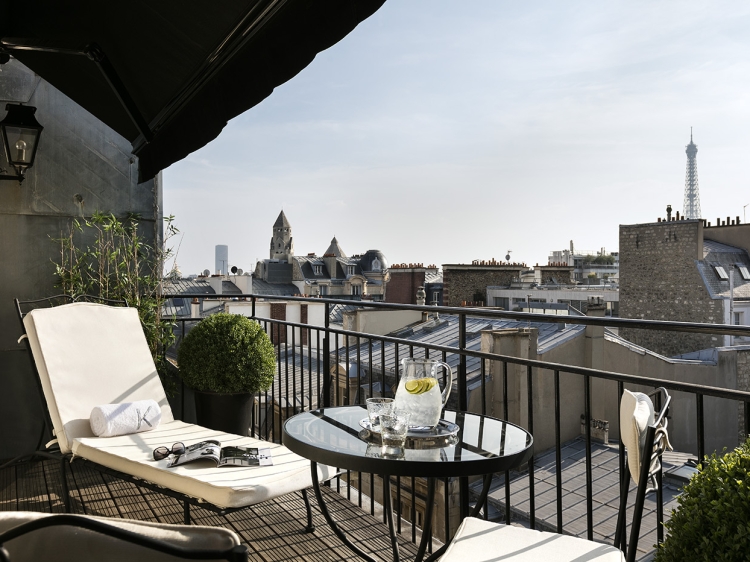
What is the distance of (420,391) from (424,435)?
0.14 metres

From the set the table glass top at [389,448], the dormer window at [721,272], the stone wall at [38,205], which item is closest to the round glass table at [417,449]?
the table glass top at [389,448]

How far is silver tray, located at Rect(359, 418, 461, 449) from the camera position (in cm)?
176

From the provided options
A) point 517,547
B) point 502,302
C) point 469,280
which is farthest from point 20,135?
point 469,280

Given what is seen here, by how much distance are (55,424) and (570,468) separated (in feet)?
35.5

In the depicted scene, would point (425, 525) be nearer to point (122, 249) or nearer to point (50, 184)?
point (122, 249)

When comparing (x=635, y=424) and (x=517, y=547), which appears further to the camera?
(x=517, y=547)

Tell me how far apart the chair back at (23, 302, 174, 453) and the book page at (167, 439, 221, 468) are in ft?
2.22

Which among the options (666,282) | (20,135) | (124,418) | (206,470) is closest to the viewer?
(206,470)

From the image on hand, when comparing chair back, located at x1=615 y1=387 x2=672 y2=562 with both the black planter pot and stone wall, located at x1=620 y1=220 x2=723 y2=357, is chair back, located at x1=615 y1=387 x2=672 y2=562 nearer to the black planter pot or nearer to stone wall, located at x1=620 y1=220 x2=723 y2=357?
the black planter pot

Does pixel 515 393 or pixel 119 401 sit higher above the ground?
Result: pixel 119 401

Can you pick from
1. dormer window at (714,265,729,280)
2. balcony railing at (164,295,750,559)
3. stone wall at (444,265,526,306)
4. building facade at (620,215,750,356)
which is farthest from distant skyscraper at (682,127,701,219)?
balcony railing at (164,295,750,559)

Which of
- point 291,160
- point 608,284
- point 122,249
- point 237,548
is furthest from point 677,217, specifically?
point 291,160

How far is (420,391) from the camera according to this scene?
1803 millimetres

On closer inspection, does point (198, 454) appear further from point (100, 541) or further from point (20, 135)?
point (20, 135)
